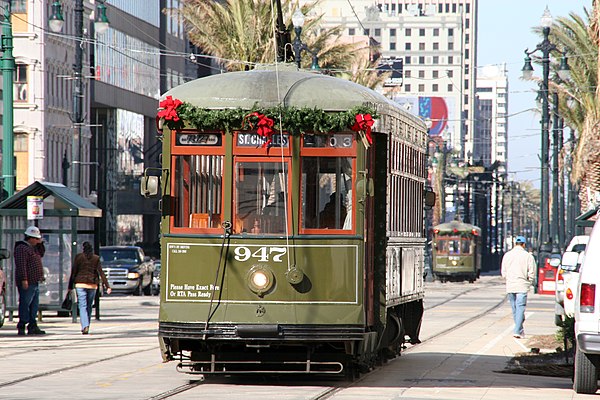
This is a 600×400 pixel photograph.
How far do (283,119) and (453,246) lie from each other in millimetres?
57729

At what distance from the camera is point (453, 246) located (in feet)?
238

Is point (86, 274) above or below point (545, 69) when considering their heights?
below

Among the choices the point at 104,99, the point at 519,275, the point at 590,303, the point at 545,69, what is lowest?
the point at 519,275

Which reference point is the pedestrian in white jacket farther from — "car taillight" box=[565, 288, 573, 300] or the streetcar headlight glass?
the streetcar headlight glass

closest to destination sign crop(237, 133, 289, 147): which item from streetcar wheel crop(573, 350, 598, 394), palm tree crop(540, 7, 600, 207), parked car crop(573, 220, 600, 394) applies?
parked car crop(573, 220, 600, 394)

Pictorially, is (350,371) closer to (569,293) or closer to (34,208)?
(569,293)

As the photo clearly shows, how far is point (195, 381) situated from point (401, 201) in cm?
344

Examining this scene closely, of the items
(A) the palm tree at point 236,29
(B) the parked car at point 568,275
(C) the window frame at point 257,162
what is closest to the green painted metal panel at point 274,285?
(C) the window frame at point 257,162

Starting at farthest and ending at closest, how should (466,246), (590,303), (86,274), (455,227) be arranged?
(455,227) < (466,246) < (86,274) < (590,303)

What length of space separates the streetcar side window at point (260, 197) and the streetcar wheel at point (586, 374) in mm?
3173

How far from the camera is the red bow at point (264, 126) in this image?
1537cm

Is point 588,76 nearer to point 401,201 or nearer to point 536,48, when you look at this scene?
point 536,48

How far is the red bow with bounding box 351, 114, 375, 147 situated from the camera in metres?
15.4

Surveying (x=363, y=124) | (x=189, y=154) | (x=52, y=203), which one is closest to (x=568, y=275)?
(x=52, y=203)
